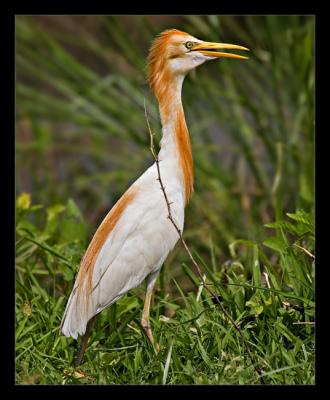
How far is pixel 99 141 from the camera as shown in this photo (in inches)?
223

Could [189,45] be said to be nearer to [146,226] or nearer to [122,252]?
[146,226]

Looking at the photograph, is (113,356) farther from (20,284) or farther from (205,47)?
(205,47)

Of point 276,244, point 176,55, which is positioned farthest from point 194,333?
point 176,55

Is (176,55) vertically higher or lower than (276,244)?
higher

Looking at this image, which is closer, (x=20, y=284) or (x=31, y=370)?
(x=31, y=370)

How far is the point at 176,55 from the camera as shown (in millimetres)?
2820

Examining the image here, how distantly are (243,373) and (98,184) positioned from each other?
362 cm

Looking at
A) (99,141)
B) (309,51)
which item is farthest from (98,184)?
(309,51)

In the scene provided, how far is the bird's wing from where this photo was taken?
8.84ft

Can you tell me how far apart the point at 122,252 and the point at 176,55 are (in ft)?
2.36

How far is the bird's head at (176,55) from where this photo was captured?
110 inches

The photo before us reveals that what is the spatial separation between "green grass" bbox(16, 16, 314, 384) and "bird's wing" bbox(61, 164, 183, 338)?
0.65 feet

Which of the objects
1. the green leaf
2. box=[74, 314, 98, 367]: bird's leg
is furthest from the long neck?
box=[74, 314, 98, 367]: bird's leg

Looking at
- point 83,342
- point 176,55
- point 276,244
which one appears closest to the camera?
point 83,342
